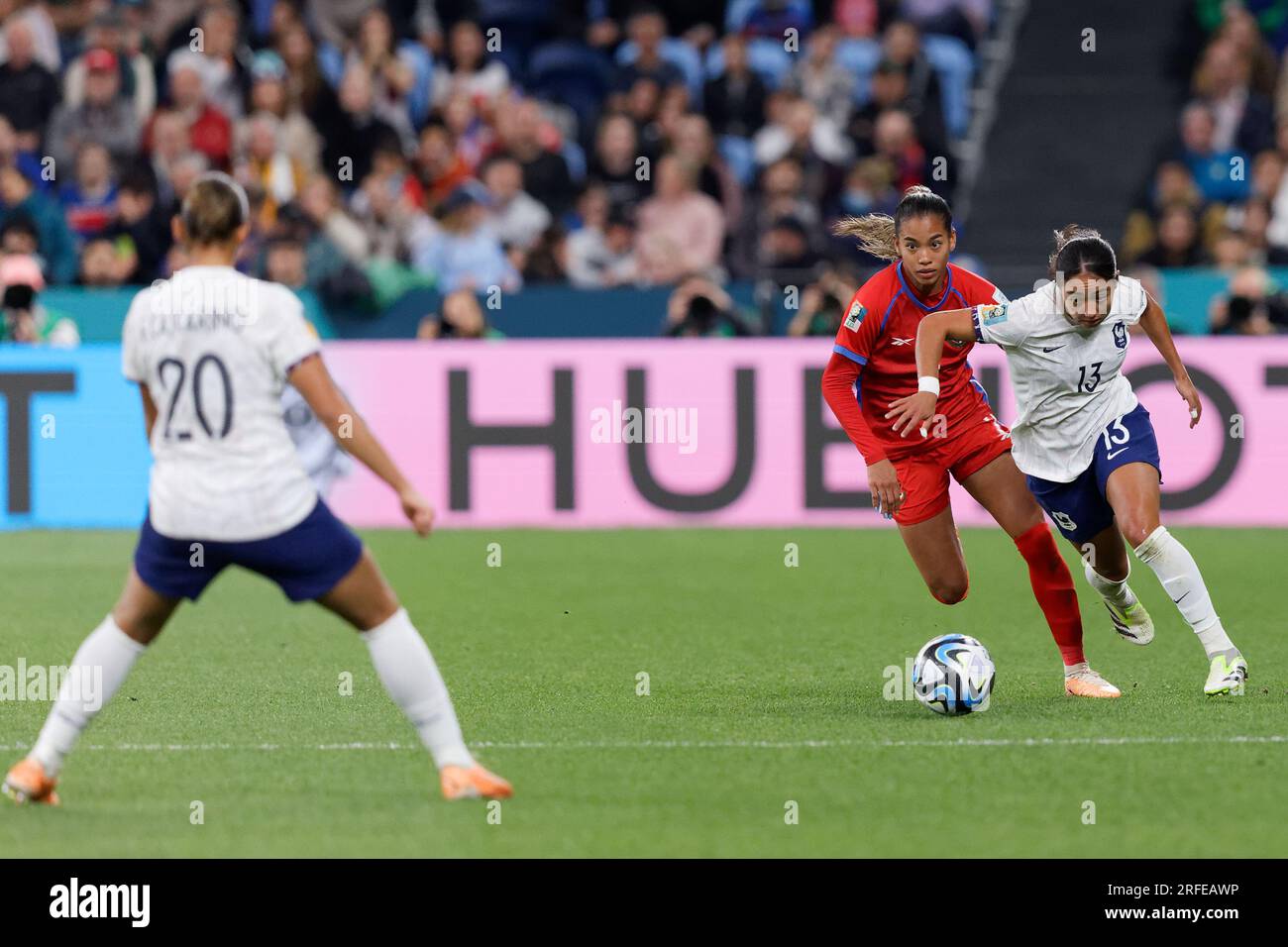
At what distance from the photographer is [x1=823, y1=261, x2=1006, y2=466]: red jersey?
8414 millimetres

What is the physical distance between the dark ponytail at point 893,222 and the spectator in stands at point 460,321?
7226 mm

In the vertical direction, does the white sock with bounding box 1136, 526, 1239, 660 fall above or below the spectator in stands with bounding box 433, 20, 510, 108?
below

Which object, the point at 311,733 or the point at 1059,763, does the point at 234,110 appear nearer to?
the point at 311,733

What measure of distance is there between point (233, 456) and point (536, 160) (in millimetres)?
12889

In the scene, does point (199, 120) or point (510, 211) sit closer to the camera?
point (510, 211)

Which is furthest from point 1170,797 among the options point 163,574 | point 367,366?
point 367,366

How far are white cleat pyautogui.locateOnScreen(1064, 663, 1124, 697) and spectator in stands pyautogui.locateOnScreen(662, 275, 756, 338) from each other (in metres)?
7.29

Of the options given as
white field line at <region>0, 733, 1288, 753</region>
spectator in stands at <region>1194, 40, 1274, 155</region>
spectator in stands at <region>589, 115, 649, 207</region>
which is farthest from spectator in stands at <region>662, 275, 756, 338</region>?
white field line at <region>0, 733, 1288, 753</region>

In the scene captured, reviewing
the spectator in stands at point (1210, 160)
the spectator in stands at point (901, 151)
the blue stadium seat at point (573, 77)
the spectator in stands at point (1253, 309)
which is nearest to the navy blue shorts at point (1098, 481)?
the spectator in stands at point (1253, 309)

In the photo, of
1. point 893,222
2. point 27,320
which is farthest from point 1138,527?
point 27,320

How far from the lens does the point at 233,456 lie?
5910 mm

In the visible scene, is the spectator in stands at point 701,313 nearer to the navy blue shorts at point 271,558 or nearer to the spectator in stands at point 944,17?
the spectator in stands at point 944,17

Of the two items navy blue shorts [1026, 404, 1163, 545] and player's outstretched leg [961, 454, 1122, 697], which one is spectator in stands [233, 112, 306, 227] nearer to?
player's outstretched leg [961, 454, 1122, 697]

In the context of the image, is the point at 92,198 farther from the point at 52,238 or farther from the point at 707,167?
the point at 707,167
